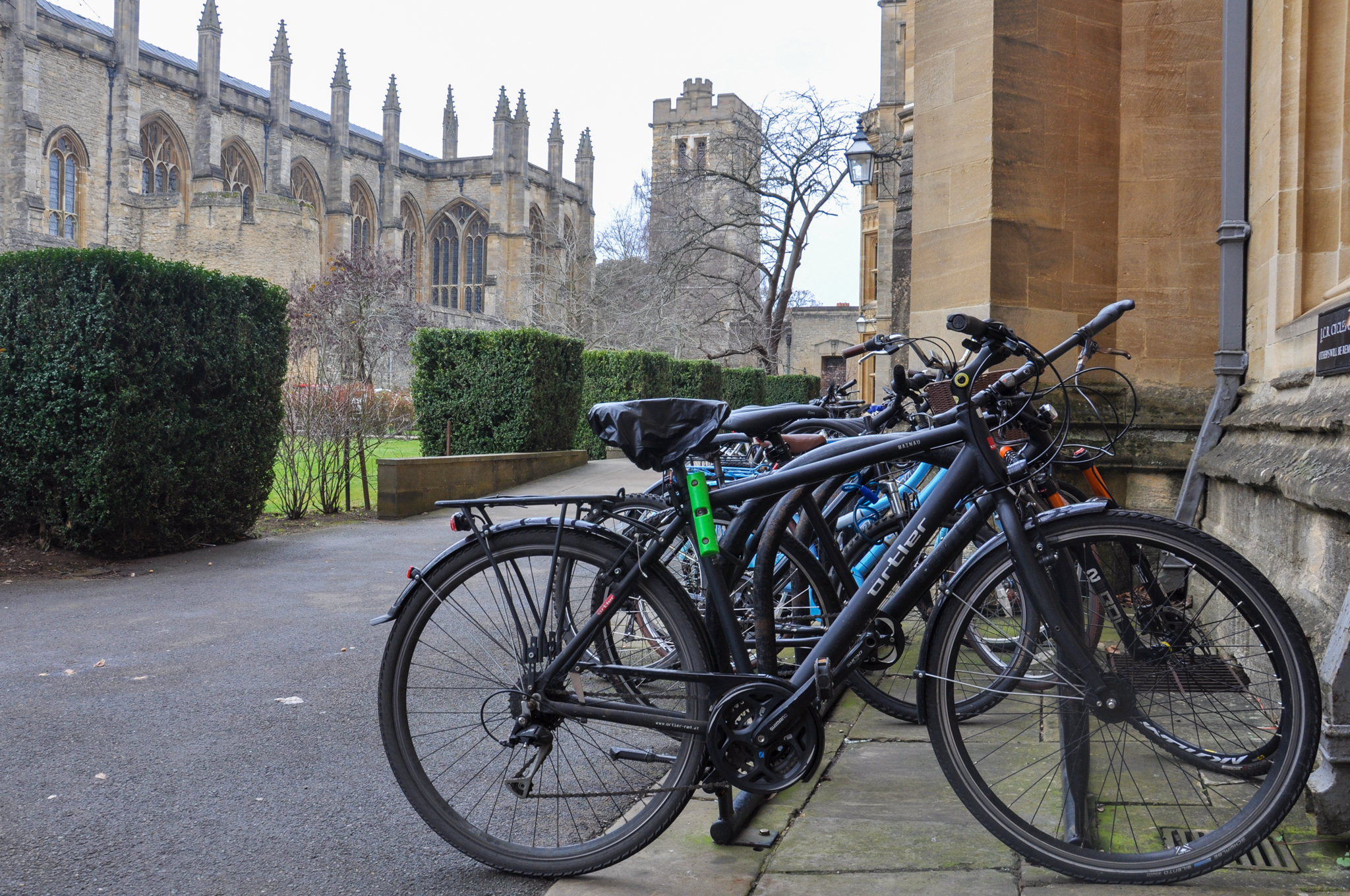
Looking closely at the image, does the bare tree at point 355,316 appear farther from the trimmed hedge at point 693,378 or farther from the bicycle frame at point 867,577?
the bicycle frame at point 867,577

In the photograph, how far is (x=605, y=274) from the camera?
4109 centimetres

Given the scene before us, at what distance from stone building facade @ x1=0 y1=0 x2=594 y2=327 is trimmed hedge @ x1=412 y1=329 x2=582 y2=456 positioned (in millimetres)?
26211

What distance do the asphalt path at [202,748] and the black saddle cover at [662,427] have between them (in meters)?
1.09

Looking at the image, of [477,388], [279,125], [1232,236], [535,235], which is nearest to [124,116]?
[279,125]

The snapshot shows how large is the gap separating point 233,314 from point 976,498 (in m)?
7.39

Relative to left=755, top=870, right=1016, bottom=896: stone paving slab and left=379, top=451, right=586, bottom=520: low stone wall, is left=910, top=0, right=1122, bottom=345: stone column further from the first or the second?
left=379, top=451, right=586, bottom=520: low stone wall

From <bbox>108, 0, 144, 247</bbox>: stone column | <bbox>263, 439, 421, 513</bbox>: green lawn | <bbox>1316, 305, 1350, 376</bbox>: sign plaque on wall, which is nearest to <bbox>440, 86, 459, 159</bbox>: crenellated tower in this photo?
<bbox>108, 0, 144, 247</bbox>: stone column

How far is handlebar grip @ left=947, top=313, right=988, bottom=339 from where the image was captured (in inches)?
96.3

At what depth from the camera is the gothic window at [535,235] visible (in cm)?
6022

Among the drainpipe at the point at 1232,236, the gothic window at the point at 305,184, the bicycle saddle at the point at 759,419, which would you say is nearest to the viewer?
the bicycle saddle at the point at 759,419

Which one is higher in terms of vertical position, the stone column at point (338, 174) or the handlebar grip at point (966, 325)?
the stone column at point (338, 174)

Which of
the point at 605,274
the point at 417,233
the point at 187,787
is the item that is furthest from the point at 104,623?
the point at 417,233

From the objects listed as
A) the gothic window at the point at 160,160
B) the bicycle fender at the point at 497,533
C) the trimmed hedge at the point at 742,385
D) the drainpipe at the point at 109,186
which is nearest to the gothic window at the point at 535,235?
the gothic window at the point at 160,160

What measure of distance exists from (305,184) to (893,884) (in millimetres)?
55029
